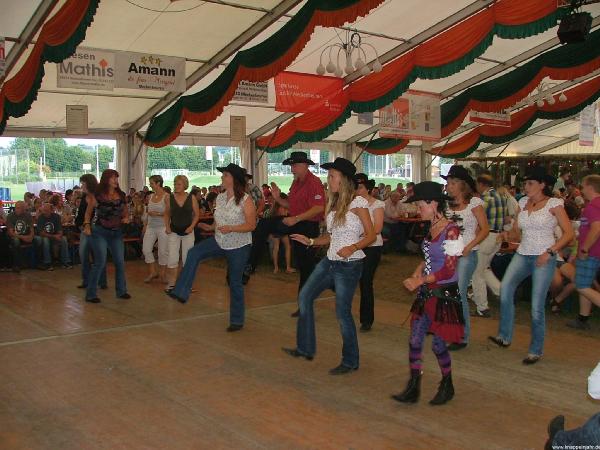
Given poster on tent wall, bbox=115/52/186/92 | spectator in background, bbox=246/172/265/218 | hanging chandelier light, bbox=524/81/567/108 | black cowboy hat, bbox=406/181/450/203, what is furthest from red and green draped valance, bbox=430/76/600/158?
black cowboy hat, bbox=406/181/450/203

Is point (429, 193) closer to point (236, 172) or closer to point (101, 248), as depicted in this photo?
point (236, 172)

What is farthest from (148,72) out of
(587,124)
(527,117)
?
(587,124)

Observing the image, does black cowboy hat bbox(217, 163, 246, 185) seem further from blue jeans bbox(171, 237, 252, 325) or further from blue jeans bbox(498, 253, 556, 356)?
blue jeans bbox(498, 253, 556, 356)

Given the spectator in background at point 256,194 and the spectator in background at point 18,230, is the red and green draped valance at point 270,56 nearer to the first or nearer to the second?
the spectator in background at point 256,194

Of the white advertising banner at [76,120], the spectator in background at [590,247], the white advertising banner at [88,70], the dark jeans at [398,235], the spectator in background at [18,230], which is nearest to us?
the spectator in background at [590,247]

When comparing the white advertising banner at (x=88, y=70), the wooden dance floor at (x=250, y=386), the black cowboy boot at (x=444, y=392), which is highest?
the white advertising banner at (x=88, y=70)

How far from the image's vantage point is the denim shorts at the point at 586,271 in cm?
558

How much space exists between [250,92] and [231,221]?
26.1ft

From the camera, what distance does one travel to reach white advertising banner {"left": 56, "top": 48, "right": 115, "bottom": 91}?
10266mm

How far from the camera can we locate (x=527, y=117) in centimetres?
1861

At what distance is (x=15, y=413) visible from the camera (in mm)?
3943

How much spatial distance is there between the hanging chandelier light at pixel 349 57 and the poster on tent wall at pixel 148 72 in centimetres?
268

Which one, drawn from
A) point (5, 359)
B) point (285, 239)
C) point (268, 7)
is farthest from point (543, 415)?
point (268, 7)

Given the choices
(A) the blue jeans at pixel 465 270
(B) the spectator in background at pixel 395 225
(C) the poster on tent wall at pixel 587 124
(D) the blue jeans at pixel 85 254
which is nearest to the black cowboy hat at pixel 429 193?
(A) the blue jeans at pixel 465 270
